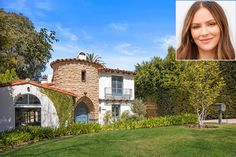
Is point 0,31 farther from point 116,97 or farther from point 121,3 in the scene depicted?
point 116,97

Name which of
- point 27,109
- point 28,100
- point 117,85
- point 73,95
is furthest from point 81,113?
point 28,100

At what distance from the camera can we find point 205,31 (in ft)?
14.4

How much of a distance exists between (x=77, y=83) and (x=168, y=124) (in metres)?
8.57

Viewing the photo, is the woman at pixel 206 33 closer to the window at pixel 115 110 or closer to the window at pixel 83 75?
the window at pixel 83 75

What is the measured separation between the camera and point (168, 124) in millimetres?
22609

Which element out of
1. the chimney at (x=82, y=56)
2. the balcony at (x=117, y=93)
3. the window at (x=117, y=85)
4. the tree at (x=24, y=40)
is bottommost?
the balcony at (x=117, y=93)

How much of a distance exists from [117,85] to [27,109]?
10.7 meters

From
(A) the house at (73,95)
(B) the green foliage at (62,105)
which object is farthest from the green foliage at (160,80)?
(B) the green foliage at (62,105)

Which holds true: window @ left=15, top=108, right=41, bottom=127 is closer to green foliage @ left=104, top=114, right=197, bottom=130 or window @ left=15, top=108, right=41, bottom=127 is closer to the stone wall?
the stone wall

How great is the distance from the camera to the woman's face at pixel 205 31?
441cm

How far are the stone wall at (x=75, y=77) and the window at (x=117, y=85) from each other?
3.66m

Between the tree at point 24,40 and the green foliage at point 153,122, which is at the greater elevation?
the tree at point 24,40

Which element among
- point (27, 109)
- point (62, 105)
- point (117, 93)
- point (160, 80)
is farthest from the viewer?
point (160, 80)

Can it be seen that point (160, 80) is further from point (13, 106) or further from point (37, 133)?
point (37, 133)
